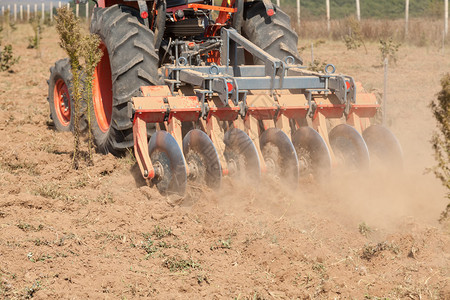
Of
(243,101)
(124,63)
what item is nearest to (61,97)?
(124,63)

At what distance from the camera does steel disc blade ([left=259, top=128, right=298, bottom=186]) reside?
548 cm

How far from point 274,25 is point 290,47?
310 mm

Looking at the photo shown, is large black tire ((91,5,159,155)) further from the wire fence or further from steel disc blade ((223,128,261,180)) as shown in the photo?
the wire fence

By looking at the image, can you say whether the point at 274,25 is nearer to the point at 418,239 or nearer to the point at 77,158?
the point at 77,158

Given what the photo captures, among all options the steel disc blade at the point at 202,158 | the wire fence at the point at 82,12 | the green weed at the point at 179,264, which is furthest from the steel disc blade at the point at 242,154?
the wire fence at the point at 82,12

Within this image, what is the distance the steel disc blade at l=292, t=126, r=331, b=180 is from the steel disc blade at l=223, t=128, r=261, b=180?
59 centimetres

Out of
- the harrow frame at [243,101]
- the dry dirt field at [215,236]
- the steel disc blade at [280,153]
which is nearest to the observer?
the dry dirt field at [215,236]

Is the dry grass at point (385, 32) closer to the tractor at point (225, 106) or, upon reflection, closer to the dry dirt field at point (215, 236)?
the tractor at point (225, 106)

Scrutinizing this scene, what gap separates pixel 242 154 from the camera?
217 inches

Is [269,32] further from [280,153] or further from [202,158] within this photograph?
[202,158]

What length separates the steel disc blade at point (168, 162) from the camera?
519cm

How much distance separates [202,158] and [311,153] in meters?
1.07

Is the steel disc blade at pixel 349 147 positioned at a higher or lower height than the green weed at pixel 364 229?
higher

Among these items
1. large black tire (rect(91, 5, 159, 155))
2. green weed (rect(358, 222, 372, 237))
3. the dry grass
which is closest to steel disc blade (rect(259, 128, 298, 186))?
green weed (rect(358, 222, 372, 237))
